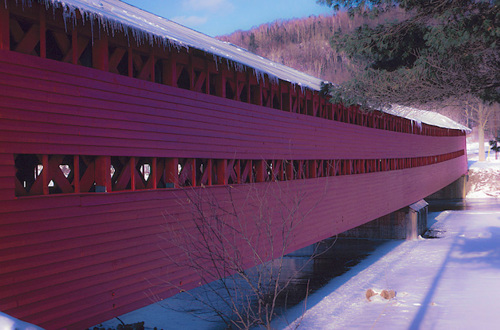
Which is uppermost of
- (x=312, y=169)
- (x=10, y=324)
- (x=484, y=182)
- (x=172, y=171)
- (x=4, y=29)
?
(x=4, y=29)

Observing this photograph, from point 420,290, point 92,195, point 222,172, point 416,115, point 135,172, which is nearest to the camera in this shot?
point 92,195

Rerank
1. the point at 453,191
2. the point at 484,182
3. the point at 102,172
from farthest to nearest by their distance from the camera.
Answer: the point at 484,182 → the point at 453,191 → the point at 102,172

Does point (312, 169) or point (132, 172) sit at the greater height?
point (132, 172)

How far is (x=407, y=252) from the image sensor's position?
67.2 ft

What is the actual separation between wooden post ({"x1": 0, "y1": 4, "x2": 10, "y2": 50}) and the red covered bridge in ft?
0.04

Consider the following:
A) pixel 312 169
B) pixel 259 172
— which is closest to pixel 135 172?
pixel 259 172

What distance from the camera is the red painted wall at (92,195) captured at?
5.20 meters

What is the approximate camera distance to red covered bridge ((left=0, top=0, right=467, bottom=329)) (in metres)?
5.29

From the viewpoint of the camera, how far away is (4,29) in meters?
5.16

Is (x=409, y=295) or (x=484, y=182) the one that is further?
(x=484, y=182)

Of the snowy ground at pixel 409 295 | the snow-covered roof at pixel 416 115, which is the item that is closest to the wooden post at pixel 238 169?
the snowy ground at pixel 409 295

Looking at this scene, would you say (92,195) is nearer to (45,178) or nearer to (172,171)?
(45,178)

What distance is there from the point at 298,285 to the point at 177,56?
11.5 meters

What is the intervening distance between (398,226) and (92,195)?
827 inches
